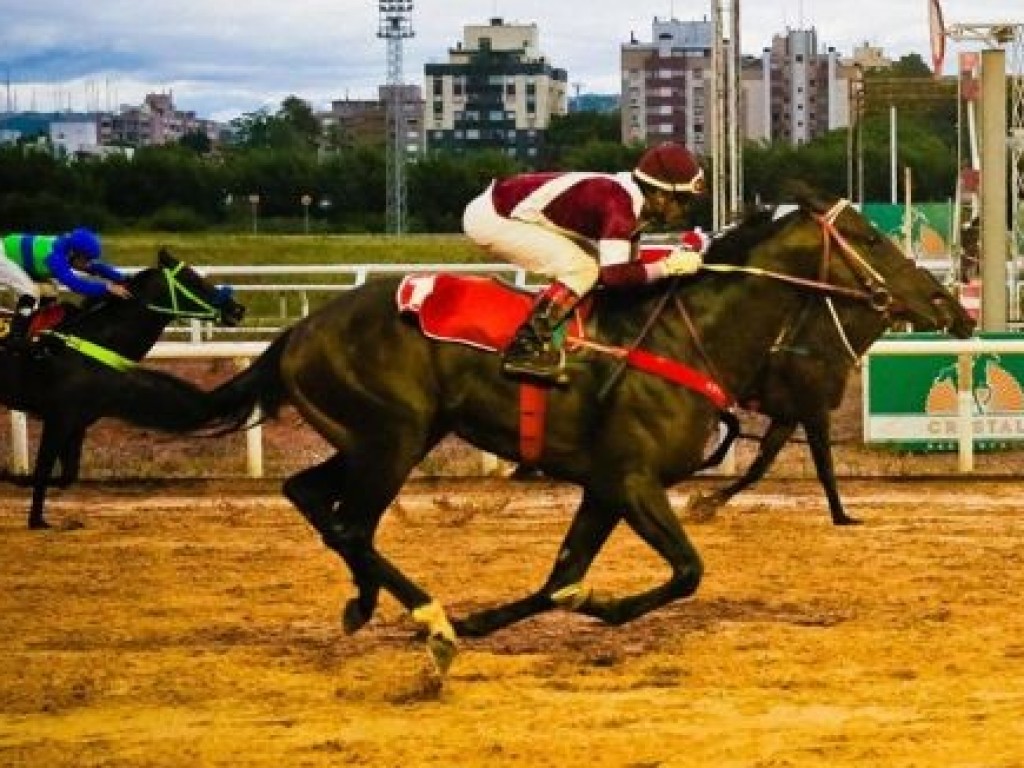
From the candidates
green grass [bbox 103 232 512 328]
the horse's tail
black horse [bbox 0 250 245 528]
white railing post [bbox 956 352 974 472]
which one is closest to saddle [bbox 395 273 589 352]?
the horse's tail

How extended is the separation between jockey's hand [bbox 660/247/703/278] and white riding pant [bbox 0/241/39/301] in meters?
A: 5.33

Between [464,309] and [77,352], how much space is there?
5013mm

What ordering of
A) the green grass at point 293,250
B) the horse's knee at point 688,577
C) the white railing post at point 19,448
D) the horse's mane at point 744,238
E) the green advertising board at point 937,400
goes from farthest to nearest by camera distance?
the green grass at point 293,250
the green advertising board at point 937,400
the white railing post at point 19,448
the horse's mane at point 744,238
the horse's knee at point 688,577

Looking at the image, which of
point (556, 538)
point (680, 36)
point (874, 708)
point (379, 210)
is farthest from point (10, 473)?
point (680, 36)

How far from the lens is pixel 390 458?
6.50 m

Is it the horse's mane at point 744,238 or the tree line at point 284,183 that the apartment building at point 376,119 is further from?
the horse's mane at point 744,238

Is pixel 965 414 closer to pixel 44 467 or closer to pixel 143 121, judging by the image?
pixel 44 467

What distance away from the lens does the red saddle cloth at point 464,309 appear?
648cm

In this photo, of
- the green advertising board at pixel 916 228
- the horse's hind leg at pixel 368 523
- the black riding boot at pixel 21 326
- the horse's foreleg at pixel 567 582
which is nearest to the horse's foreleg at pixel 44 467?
the black riding boot at pixel 21 326

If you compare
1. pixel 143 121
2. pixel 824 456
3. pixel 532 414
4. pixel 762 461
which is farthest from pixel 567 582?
pixel 143 121

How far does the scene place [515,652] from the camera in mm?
6812

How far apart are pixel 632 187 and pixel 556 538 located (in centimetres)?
383

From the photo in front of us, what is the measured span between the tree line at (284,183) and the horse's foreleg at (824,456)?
95.4ft

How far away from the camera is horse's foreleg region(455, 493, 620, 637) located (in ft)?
21.4
